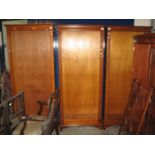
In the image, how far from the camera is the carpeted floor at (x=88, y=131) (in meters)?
2.69

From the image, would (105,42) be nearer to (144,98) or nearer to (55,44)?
(55,44)

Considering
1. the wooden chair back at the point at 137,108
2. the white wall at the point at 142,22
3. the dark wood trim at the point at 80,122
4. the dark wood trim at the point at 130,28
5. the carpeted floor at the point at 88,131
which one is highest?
the white wall at the point at 142,22

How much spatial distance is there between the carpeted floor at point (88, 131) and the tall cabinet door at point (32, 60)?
66 centimetres

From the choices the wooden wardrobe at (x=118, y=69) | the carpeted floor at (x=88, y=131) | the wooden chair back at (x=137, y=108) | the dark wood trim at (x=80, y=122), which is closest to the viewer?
the wooden chair back at (x=137, y=108)

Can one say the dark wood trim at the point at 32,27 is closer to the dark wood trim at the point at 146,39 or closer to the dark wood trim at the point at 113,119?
the dark wood trim at the point at 146,39

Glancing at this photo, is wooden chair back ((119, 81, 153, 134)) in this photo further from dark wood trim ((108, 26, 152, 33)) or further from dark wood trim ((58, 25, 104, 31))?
dark wood trim ((58, 25, 104, 31))

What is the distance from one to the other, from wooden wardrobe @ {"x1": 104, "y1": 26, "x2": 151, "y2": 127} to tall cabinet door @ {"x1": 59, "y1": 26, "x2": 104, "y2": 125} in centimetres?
13

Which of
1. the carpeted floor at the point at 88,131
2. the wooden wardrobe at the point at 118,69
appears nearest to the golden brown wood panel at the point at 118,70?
the wooden wardrobe at the point at 118,69

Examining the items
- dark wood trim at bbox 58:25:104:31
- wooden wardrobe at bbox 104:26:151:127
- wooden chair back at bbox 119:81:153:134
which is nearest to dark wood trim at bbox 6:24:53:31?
dark wood trim at bbox 58:25:104:31

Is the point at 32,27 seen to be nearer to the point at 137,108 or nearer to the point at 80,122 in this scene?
the point at 80,122
